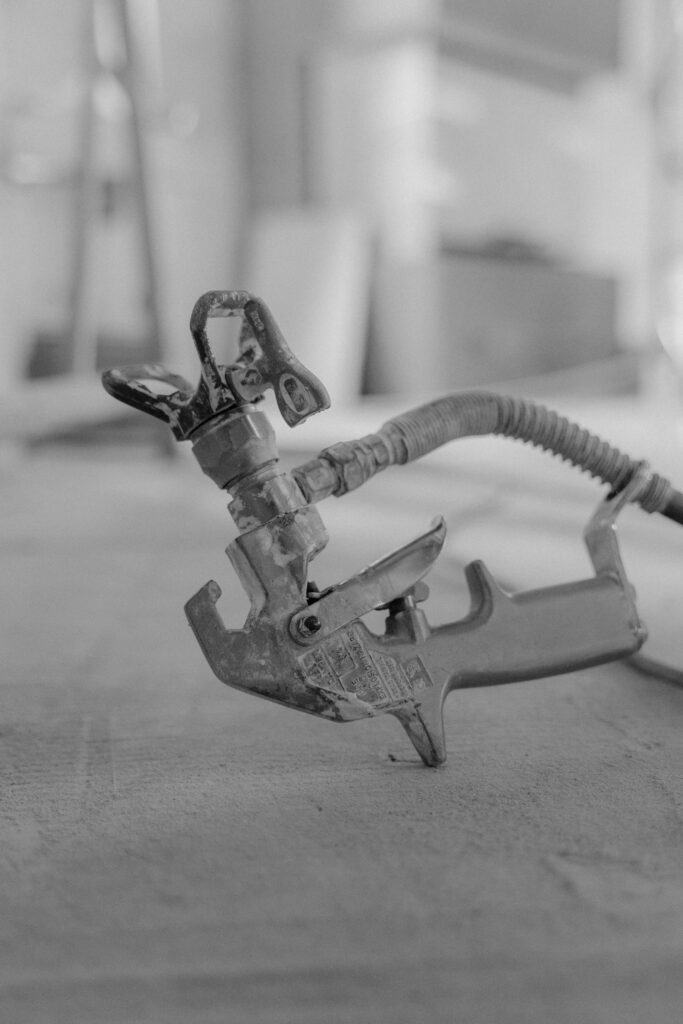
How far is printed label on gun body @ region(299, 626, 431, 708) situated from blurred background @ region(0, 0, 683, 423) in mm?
2871

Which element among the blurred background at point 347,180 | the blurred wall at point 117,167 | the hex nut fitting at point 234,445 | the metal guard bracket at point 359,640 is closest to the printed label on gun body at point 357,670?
the metal guard bracket at point 359,640

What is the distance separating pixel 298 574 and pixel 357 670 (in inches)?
2.5

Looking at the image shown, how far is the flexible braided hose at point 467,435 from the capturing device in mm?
593

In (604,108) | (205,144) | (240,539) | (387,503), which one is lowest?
(387,503)

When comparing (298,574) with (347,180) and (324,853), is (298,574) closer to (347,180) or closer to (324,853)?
(324,853)

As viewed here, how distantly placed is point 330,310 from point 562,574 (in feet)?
9.35

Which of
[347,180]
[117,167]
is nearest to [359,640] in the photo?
[117,167]

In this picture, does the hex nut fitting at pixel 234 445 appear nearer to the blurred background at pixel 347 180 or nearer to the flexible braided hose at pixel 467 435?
the flexible braided hose at pixel 467 435

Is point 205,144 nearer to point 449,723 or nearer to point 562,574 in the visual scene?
point 562,574

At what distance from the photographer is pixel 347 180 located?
4.23 metres

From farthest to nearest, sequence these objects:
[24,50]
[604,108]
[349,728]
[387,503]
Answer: [604,108] < [24,50] < [387,503] < [349,728]

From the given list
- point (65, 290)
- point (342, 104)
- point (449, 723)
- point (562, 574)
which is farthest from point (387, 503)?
point (342, 104)

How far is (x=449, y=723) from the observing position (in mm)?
717

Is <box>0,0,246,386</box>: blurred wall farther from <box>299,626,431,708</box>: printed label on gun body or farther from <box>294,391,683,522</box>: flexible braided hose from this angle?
<box>299,626,431,708</box>: printed label on gun body
